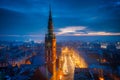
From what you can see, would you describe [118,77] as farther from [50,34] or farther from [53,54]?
[50,34]

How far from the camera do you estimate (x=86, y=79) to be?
6828 mm

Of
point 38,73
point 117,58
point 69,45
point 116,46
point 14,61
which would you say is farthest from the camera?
point 69,45

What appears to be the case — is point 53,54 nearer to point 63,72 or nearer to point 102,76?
point 102,76

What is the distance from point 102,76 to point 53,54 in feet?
8.09

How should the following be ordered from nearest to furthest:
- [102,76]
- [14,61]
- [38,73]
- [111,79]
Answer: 1. [38,73]
2. [111,79]
3. [102,76]
4. [14,61]

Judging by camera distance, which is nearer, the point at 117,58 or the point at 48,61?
the point at 48,61


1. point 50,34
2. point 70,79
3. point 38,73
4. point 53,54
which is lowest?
point 70,79

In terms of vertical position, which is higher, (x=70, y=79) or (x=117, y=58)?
(x=117, y=58)

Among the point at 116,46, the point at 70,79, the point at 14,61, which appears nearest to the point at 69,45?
the point at 116,46

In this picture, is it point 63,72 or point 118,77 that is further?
point 63,72

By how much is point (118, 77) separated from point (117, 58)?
400cm

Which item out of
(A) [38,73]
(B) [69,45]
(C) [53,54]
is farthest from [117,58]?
(B) [69,45]

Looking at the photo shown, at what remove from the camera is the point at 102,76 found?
7750 millimetres

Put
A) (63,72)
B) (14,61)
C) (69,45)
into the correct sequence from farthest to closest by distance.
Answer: (69,45) < (14,61) < (63,72)
